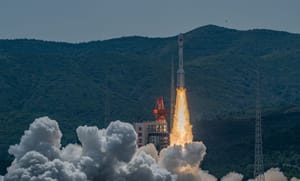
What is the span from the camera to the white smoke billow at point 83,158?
111688 mm

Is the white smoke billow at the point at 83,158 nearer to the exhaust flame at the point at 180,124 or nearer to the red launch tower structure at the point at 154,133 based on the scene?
the exhaust flame at the point at 180,124

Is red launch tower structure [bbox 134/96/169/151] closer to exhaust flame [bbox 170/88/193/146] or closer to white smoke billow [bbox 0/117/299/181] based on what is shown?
exhaust flame [bbox 170/88/193/146]

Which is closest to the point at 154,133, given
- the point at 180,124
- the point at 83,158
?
the point at 180,124

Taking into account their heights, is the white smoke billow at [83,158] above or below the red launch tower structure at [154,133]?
below

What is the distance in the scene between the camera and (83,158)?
11544cm

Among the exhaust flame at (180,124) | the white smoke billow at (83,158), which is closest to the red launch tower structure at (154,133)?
the exhaust flame at (180,124)

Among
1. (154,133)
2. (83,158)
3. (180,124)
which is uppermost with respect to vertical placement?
(154,133)

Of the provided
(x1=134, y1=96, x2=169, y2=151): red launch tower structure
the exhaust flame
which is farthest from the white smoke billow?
(x1=134, y1=96, x2=169, y2=151): red launch tower structure

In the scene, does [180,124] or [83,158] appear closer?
[83,158]

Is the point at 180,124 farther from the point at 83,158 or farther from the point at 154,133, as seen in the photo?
the point at 83,158

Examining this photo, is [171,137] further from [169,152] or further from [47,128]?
[47,128]

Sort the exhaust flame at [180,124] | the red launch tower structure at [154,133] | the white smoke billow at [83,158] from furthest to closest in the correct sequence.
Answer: the red launch tower structure at [154,133] → the exhaust flame at [180,124] → the white smoke billow at [83,158]

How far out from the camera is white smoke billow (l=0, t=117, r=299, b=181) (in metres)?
112

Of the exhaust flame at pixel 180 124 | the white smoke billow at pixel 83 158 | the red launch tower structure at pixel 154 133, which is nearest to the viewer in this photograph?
the white smoke billow at pixel 83 158
